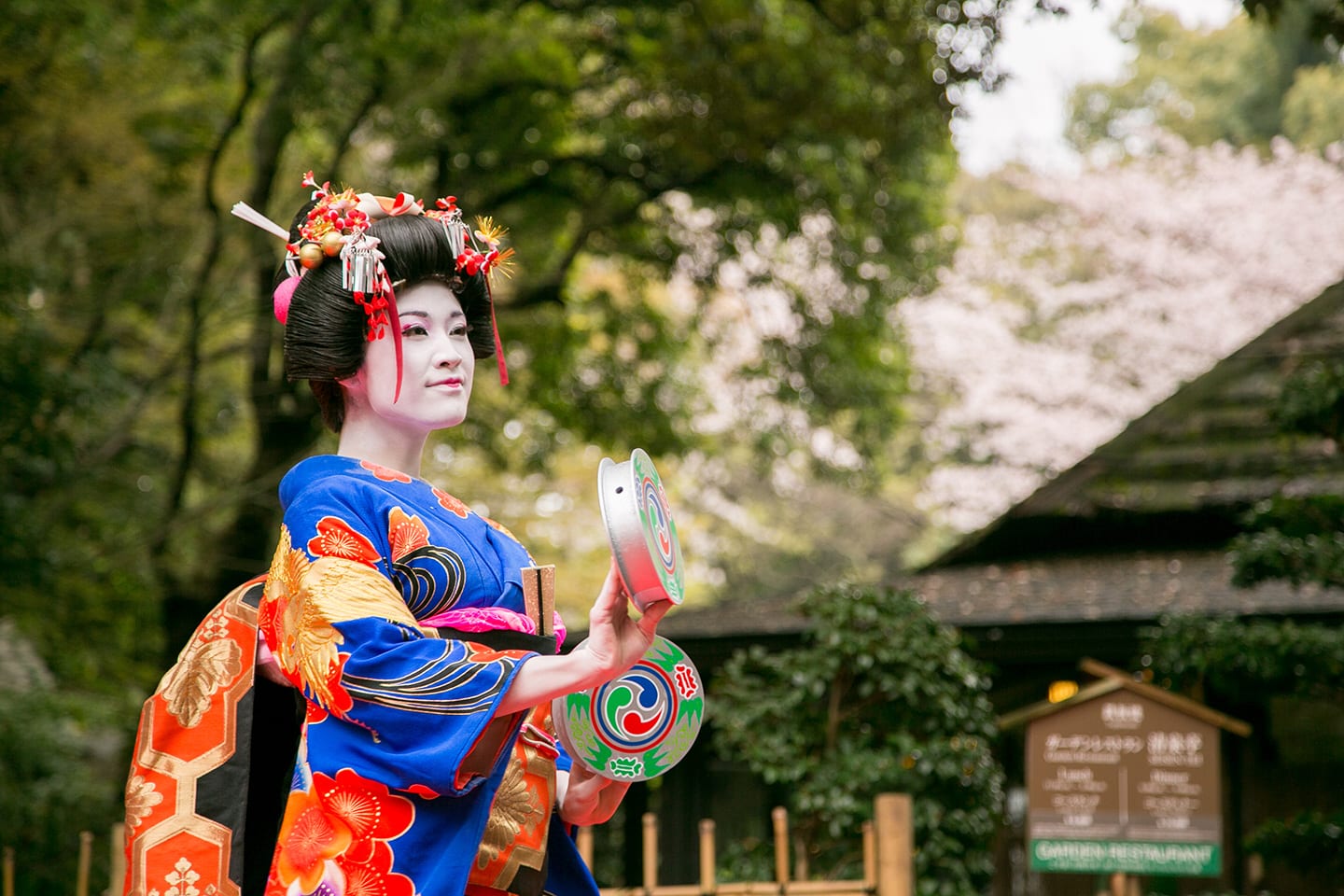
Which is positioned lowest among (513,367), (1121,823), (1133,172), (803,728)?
(1121,823)

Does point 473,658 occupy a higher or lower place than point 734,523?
lower

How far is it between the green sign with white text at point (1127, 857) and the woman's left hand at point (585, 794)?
3654 mm

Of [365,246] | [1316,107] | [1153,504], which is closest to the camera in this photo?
[365,246]

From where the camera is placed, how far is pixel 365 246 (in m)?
2.25

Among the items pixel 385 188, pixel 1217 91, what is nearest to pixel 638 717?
pixel 385 188

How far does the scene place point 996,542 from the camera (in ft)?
28.8

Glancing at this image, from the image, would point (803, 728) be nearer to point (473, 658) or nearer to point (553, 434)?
point (473, 658)

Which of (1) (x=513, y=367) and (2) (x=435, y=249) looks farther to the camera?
(1) (x=513, y=367)

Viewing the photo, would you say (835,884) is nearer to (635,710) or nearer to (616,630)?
(635,710)

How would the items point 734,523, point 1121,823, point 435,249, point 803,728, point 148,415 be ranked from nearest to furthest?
point 435,249 < point 1121,823 < point 803,728 < point 148,415 < point 734,523

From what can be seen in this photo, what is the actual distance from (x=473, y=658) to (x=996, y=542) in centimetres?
720

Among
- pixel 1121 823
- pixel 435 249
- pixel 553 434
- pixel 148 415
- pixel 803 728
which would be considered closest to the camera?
pixel 435 249

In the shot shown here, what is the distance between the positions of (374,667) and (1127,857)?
4.32 metres

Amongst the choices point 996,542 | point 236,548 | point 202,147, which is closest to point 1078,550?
point 996,542
